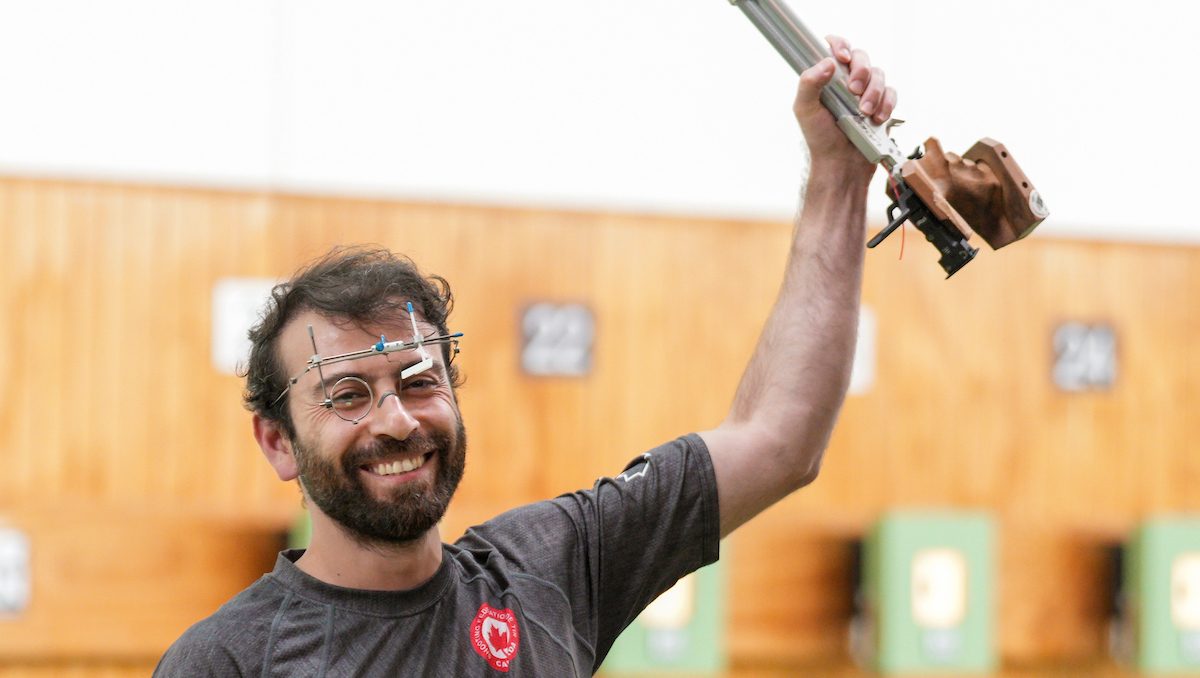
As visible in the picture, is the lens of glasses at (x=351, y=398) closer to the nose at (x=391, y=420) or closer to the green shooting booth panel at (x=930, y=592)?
the nose at (x=391, y=420)

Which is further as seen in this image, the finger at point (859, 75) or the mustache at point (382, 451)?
the finger at point (859, 75)

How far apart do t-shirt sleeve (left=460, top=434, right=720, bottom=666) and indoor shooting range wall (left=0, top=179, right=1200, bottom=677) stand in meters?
1.49

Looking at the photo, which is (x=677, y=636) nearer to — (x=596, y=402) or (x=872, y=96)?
(x=596, y=402)

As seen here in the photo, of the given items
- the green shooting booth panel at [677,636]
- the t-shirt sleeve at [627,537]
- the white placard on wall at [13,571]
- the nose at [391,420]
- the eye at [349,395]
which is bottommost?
the green shooting booth panel at [677,636]

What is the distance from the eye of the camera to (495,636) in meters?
1.33

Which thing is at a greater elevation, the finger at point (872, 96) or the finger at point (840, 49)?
the finger at point (840, 49)

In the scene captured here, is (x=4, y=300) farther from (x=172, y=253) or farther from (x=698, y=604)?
(x=698, y=604)

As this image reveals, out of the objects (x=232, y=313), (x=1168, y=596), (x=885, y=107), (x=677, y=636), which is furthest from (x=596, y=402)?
(x=885, y=107)

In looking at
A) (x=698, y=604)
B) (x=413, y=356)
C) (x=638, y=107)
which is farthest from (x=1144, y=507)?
(x=413, y=356)

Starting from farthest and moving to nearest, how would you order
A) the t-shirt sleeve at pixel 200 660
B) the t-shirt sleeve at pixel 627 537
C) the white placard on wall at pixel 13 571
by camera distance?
the white placard on wall at pixel 13 571
the t-shirt sleeve at pixel 627 537
the t-shirt sleeve at pixel 200 660

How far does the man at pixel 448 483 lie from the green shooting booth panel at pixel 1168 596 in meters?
2.05

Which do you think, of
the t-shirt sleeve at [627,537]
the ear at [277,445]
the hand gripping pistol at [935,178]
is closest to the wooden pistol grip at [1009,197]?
the hand gripping pistol at [935,178]

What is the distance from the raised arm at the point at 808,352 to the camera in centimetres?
146

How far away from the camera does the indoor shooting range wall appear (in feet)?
9.52
